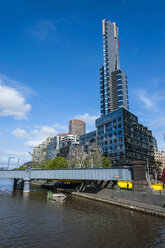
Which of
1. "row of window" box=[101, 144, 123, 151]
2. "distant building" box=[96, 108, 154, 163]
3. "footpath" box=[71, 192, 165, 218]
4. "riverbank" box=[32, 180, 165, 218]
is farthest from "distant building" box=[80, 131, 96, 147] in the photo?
"footpath" box=[71, 192, 165, 218]

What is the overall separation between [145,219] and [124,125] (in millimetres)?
92242

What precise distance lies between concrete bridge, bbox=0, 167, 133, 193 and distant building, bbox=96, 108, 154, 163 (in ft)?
194

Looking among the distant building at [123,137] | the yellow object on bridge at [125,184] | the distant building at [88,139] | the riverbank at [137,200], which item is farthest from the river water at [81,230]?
the distant building at [88,139]

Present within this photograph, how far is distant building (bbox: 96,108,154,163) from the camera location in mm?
117812

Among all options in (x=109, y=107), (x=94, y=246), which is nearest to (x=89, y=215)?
(x=94, y=246)

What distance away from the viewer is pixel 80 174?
59.8 metres

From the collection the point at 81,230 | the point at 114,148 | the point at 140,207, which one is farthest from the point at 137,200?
the point at 114,148

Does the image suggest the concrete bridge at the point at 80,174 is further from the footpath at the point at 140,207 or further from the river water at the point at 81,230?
the river water at the point at 81,230

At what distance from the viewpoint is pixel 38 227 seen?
26438 mm

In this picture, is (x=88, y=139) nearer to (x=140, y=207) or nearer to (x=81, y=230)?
(x=140, y=207)

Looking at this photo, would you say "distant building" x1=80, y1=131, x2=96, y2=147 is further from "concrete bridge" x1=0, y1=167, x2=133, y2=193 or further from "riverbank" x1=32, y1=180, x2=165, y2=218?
"riverbank" x1=32, y1=180, x2=165, y2=218

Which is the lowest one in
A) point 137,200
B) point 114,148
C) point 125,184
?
point 137,200

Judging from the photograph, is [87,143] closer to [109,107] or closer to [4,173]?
[109,107]

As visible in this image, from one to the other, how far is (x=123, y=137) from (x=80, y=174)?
6381cm
